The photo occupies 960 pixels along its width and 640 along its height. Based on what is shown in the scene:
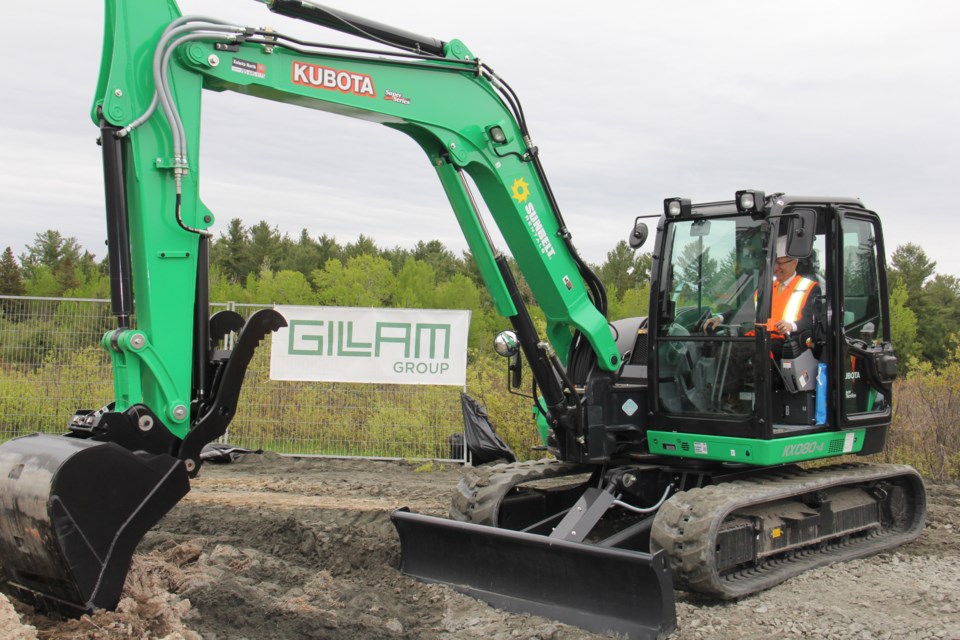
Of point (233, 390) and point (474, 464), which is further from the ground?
point (233, 390)

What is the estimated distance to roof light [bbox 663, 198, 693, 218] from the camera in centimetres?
626

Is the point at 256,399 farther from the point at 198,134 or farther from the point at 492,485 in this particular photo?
the point at 198,134

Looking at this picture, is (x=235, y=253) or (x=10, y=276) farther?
(x=235, y=253)

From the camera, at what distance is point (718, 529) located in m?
5.41

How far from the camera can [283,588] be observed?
18.0 ft

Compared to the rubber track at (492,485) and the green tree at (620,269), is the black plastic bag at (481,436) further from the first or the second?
the green tree at (620,269)

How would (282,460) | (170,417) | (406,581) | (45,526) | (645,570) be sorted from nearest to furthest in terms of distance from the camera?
(45,526) → (170,417) → (645,570) → (406,581) → (282,460)

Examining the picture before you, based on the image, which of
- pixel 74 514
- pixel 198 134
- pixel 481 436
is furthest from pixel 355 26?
pixel 481 436

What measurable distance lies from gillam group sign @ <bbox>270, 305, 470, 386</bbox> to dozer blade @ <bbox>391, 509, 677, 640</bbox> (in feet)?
15.6

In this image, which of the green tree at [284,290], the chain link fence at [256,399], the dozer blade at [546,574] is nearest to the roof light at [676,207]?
the dozer blade at [546,574]

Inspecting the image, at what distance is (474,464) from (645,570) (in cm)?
618

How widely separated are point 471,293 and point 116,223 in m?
21.6

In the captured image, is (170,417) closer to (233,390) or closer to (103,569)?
(233,390)

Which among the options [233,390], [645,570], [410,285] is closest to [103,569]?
[233,390]
